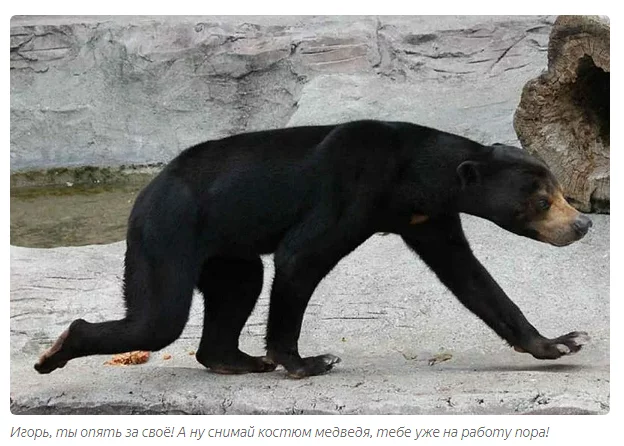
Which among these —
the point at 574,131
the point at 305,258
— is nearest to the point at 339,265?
the point at 574,131

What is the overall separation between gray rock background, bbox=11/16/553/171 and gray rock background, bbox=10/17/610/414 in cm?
2

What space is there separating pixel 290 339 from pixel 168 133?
6386mm

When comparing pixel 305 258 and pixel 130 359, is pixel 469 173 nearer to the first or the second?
pixel 305 258

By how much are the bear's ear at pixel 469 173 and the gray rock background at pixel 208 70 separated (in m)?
5.82

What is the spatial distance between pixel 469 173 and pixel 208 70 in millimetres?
6837

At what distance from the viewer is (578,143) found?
7.56 meters

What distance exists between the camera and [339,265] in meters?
7.19

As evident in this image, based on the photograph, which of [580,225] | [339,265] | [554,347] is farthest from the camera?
[339,265]

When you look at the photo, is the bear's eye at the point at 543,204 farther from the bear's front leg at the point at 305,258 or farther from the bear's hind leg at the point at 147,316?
the bear's hind leg at the point at 147,316

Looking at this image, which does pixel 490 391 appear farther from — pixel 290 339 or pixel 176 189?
pixel 176 189

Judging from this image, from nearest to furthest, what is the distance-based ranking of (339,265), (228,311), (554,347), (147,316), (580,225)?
1. (147,316)
2. (580,225)
3. (554,347)
4. (228,311)
5. (339,265)

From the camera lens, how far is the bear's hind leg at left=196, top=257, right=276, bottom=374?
→ 547 centimetres

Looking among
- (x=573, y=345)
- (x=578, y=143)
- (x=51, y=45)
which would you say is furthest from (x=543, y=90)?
(x=51, y=45)

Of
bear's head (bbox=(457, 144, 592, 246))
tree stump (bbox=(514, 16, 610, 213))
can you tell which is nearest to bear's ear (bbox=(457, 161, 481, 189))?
bear's head (bbox=(457, 144, 592, 246))
